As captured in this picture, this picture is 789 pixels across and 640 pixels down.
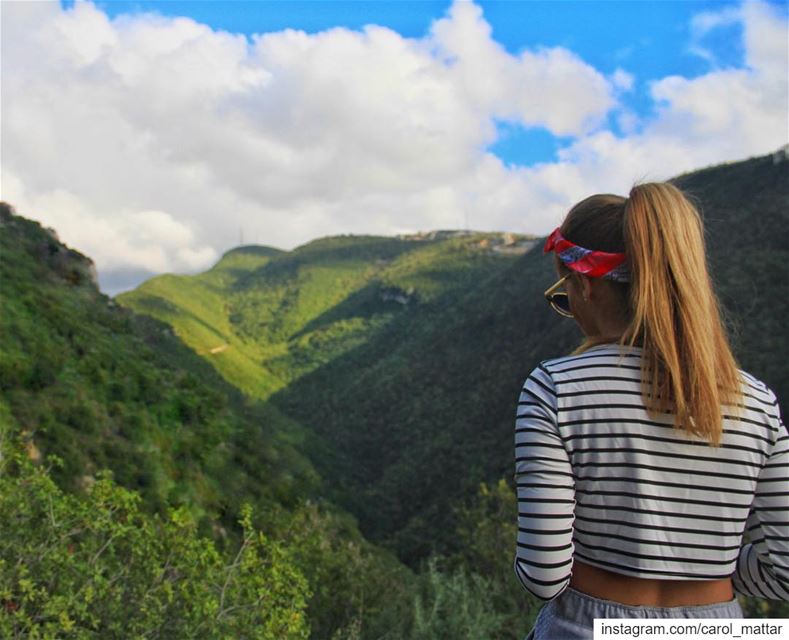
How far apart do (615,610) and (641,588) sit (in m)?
0.10

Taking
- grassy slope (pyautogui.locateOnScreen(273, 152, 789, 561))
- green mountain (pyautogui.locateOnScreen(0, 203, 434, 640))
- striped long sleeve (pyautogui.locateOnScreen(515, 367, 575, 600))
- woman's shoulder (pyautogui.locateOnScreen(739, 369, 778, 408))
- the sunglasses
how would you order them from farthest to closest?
1. grassy slope (pyautogui.locateOnScreen(273, 152, 789, 561))
2. green mountain (pyautogui.locateOnScreen(0, 203, 434, 640))
3. the sunglasses
4. woman's shoulder (pyautogui.locateOnScreen(739, 369, 778, 408))
5. striped long sleeve (pyautogui.locateOnScreen(515, 367, 575, 600))

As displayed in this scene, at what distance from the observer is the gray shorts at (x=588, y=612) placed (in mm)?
1735

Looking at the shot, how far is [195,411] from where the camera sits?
26.2 metres

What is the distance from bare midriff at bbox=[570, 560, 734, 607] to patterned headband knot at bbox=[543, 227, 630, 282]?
2.82 feet

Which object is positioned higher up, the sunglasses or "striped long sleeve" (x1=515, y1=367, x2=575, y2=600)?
the sunglasses

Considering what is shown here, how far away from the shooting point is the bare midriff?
1737mm

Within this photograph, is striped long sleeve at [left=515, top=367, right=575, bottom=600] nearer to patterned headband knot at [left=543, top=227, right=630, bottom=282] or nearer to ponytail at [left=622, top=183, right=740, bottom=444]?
ponytail at [left=622, top=183, right=740, bottom=444]

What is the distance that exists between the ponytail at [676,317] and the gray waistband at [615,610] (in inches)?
20.4

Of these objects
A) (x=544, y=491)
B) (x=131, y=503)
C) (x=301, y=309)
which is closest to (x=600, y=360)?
(x=544, y=491)

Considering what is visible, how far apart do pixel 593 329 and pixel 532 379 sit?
0.37 metres

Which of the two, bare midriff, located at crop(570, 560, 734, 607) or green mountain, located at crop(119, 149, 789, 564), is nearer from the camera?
bare midriff, located at crop(570, 560, 734, 607)

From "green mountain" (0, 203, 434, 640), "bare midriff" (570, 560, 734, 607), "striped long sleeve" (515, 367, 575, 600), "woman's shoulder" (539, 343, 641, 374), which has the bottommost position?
"green mountain" (0, 203, 434, 640)

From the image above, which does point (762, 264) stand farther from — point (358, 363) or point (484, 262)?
point (484, 262)

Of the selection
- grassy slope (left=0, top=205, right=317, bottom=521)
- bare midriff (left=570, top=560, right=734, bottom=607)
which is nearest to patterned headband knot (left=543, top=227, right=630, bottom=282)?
bare midriff (left=570, top=560, right=734, bottom=607)
